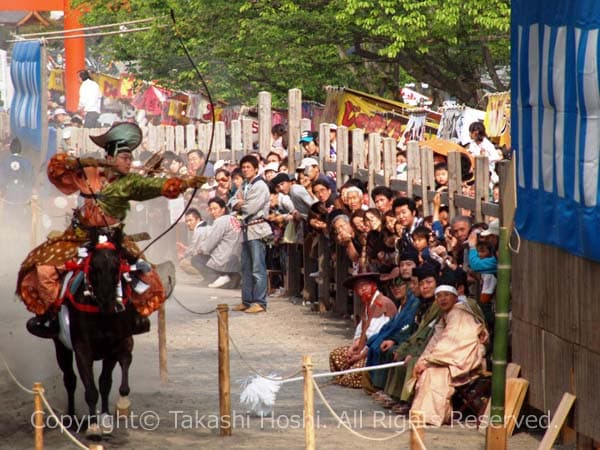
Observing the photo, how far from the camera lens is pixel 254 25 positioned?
2695cm

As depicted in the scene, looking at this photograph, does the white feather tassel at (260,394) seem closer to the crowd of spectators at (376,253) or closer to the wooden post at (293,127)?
the crowd of spectators at (376,253)

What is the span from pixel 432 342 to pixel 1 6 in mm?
43127

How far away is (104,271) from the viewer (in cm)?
1059

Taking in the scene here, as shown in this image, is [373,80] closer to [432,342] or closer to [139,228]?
[139,228]

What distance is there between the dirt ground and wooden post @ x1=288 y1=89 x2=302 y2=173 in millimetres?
3762

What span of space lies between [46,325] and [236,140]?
12.4m

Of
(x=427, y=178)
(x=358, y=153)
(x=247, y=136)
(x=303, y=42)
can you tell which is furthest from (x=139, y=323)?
(x=303, y=42)

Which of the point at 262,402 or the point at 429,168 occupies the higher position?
the point at 429,168

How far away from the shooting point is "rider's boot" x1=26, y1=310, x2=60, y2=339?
11.2 m

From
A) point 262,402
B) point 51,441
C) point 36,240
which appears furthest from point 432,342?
point 36,240

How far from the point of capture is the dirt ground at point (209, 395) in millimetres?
10711

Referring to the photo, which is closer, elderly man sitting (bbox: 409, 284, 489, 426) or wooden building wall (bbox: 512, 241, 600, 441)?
wooden building wall (bbox: 512, 241, 600, 441)

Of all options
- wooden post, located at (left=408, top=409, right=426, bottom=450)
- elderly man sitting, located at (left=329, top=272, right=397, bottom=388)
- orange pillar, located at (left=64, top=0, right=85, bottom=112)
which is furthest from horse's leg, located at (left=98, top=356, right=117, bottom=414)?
orange pillar, located at (left=64, top=0, right=85, bottom=112)

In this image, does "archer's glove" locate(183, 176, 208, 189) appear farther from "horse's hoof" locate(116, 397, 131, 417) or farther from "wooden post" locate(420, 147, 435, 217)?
"wooden post" locate(420, 147, 435, 217)
